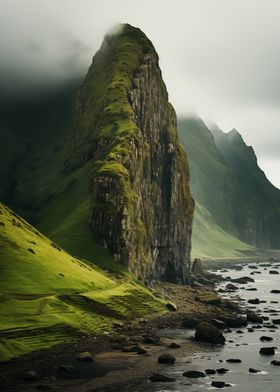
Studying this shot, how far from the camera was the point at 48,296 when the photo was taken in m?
117

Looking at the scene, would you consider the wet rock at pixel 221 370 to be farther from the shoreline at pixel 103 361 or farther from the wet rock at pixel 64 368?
the wet rock at pixel 64 368

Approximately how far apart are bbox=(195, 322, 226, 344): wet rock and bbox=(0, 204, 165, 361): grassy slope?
19.5 m

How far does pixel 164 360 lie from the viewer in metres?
89.2

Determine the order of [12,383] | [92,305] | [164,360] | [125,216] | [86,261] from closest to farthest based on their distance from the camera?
1. [12,383]
2. [164,360]
3. [92,305]
4. [86,261]
5. [125,216]

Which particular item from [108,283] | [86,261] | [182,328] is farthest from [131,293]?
[86,261]

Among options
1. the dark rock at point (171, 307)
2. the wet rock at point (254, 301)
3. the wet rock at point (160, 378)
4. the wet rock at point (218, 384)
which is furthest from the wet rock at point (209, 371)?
the wet rock at point (254, 301)

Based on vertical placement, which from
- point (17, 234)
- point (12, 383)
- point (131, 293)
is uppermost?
point (17, 234)

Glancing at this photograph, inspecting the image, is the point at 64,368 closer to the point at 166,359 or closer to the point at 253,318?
the point at 166,359

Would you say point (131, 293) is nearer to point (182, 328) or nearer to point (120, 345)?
point (182, 328)

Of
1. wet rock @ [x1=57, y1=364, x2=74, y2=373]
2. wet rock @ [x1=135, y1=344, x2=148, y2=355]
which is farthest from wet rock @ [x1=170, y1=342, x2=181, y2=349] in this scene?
wet rock @ [x1=57, y1=364, x2=74, y2=373]

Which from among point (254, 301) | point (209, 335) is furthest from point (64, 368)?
point (254, 301)

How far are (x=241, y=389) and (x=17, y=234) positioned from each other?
8288cm

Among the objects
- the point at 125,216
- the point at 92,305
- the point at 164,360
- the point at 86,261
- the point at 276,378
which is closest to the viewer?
the point at 276,378

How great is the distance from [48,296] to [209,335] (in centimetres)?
3520
